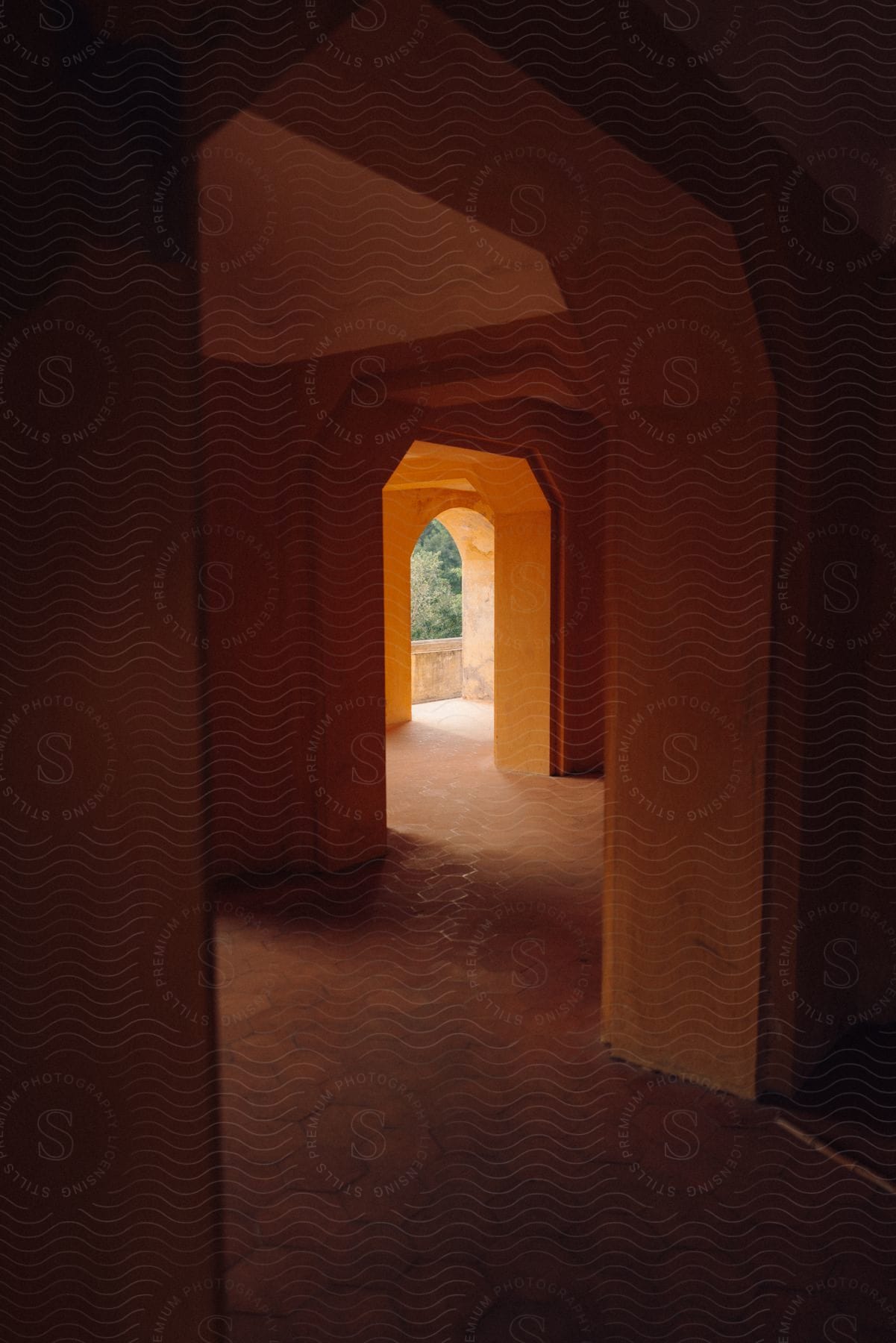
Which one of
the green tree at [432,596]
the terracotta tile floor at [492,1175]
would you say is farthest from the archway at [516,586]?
the green tree at [432,596]

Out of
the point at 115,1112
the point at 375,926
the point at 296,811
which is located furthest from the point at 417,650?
the point at 115,1112

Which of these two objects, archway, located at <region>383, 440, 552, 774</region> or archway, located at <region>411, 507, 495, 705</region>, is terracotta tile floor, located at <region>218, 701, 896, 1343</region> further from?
archway, located at <region>411, 507, 495, 705</region>

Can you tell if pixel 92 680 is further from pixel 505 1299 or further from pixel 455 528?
pixel 455 528

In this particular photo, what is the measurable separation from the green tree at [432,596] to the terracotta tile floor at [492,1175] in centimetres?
2256

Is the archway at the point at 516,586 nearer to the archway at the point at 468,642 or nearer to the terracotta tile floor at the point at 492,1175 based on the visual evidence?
the archway at the point at 468,642

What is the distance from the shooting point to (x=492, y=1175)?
10.7ft

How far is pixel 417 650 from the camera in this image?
1513cm

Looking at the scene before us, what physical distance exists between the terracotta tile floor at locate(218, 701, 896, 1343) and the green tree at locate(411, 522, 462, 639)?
888 inches

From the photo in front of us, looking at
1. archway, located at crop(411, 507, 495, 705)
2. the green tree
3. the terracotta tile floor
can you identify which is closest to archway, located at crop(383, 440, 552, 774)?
archway, located at crop(411, 507, 495, 705)

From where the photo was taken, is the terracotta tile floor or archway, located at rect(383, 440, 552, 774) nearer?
the terracotta tile floor
